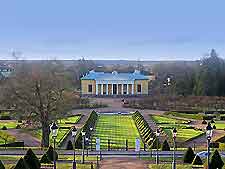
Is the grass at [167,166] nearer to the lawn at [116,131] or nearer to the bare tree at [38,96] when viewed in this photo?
the lawn at [116,131]

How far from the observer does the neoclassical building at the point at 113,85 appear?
3925 inches

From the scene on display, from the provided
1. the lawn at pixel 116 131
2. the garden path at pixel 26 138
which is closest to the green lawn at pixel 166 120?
the lawn at pixel 116 131

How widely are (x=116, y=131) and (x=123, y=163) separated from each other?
61.4 ft

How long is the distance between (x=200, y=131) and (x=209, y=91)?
3976 centimetres

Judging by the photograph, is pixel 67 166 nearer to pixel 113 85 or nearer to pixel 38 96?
A: pixel 38 96

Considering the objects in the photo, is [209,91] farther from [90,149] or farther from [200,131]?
[90,149]

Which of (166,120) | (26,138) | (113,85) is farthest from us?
(113,85)

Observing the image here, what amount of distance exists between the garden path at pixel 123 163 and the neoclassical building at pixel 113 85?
2754 inches

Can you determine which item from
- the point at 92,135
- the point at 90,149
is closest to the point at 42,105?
the point at 90,149

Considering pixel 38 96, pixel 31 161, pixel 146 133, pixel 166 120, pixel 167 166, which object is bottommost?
pixel 166 120

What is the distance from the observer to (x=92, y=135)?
4322 cm

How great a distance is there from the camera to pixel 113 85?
101625 mm

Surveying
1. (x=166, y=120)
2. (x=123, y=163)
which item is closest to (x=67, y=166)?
(x=123, y=163)

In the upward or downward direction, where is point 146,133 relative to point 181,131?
upward
